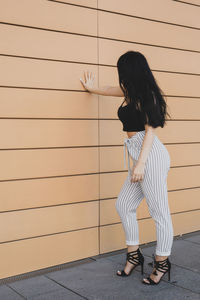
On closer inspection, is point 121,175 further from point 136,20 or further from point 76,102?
Result: point 136,20

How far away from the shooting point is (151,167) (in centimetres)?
345

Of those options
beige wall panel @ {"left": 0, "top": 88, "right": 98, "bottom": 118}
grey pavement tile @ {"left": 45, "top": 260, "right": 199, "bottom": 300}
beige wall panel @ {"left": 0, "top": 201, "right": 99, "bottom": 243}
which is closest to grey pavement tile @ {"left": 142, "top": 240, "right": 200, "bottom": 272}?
grey pavement tile @ {"left": 45, "top": 260, "right": 199, "bottom": 300}

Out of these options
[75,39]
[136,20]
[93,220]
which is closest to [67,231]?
[93,220]

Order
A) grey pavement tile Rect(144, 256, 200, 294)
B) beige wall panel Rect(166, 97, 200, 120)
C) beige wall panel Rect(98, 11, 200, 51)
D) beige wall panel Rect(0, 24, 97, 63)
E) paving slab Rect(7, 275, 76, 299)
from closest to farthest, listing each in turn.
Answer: paving slab Rect(7, 275, 76, 299) → grey pavement tile Rect(144, 256, 200, 294) → beige wall panel Rect(0, 24, 97, 63) → beige wall panel Rect(98, 11, 200, 51) → beige wall panel Rect(166, 97, 200, 120)

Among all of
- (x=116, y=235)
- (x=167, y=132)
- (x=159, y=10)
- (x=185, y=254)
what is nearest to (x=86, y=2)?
(x=159, y=10)

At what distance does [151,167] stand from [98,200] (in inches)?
41.0

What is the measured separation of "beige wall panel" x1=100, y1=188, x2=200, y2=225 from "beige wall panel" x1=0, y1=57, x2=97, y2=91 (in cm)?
127

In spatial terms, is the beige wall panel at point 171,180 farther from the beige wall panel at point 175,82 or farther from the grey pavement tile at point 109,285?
the beige wall panel at point 175,82

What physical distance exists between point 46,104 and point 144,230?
186cm

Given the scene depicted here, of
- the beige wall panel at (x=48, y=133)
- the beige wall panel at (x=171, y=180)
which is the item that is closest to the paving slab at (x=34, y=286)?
the beige wall panel at (x=171, y=180)

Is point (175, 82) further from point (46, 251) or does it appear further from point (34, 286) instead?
point (34, 286)

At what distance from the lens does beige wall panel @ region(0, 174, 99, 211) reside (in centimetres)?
370

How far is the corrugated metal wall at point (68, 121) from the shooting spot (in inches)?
145

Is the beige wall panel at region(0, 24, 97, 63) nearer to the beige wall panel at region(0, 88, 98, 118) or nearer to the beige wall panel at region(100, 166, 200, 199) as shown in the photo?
the beige wall panel at region(0, 88, 98, 118)
